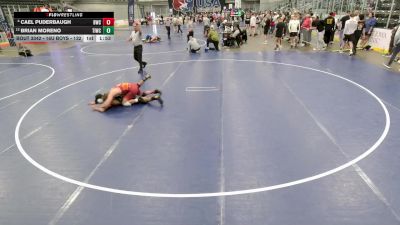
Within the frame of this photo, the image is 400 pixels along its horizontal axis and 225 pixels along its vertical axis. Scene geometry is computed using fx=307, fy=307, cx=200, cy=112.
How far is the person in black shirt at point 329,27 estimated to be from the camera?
17.4m

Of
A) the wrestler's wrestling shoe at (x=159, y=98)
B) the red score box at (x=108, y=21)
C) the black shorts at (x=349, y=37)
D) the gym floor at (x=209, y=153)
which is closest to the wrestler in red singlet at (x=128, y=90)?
the gym floor at (x=209, y=153)

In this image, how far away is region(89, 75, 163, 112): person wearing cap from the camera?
882 cm

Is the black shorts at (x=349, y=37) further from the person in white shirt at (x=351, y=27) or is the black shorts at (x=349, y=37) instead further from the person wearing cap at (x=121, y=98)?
the person wearing cap at (x=121, y=98)

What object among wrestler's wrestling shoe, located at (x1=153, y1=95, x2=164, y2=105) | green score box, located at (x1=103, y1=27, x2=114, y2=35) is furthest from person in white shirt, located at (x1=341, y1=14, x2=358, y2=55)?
Result: green score box, located at (x1=103, y1=27, x2=114, y2=35)

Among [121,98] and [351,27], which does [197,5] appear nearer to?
[351,27]

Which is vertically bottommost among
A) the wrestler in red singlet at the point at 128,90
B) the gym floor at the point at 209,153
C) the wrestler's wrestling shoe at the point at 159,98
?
the gym floor at the point at 209,153

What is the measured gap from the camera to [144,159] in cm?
611

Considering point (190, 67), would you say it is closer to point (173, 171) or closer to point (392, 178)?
point (173, 171)

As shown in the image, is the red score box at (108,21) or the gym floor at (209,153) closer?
the gym floor at (209,153)

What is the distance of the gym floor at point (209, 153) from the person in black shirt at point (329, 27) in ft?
22.5

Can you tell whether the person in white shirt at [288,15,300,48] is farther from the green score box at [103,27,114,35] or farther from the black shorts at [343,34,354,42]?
the green score box at [103,27,114,35]

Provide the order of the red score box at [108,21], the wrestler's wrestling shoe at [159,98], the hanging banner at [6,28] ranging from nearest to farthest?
the wrestler's wrestling shoe at [159,98], the red score box at [108,21], the hanging banner at [6,28]
